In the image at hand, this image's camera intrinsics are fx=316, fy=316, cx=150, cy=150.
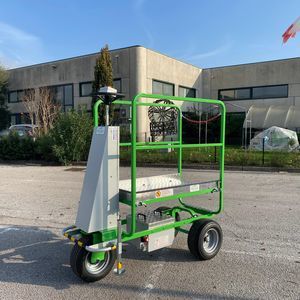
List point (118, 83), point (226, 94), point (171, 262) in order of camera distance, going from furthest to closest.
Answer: point (226, 94), point (118, 83), point (171, 262)

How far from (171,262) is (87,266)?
3.63ft

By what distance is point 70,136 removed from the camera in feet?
49.6

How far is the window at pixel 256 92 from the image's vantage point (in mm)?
26062

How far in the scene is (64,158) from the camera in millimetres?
15203

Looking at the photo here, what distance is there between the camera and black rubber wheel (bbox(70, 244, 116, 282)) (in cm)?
337

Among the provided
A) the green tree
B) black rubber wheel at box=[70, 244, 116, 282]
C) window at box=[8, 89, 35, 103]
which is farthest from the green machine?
the green tree

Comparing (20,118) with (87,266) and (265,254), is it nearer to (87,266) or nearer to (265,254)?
(87,266)

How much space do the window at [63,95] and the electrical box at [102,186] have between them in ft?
77.2

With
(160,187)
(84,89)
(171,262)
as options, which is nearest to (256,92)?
(84,89)

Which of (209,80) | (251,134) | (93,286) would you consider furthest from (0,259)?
(209,80)

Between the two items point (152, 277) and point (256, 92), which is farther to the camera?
point (256, 92)

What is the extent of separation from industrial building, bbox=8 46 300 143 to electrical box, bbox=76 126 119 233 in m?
17.2

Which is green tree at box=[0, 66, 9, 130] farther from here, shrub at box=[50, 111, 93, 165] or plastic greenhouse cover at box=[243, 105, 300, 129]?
plastic greenhouse cover at box=[243, 105, 300, 129]

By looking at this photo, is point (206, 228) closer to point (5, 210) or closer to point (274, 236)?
point (274, 236)
